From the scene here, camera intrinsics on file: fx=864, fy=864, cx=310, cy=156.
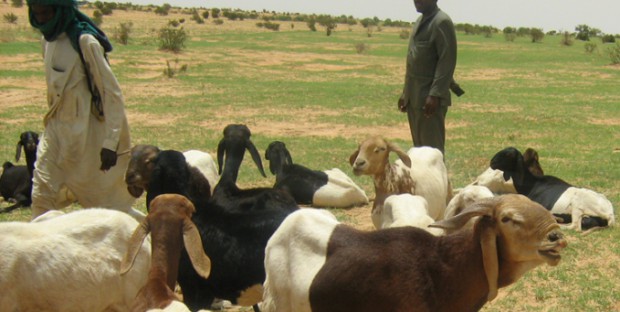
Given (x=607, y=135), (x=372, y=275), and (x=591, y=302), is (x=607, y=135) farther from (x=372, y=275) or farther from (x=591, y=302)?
(x=372, y=275)

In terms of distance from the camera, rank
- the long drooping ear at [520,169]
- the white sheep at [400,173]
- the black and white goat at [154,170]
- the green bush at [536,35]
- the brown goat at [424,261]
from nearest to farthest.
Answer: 1. the brown goat at [424,261]
2. the black and white goat at [154,170]
3. the white sheep at [400,173]
4. the long drooping ear at [520,169]
5. the green bush at [536,35]

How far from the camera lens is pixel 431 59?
9.67 meters

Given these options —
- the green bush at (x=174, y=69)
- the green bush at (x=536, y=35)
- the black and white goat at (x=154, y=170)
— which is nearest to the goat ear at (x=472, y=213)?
the black and white goat at (x=154, y=170)

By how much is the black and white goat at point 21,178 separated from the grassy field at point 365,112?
283 millimetres

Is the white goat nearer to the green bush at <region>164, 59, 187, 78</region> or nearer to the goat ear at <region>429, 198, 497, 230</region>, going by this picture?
the goat ear at <region>429, 198, 497, 230</region>

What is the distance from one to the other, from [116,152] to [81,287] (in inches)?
72.9

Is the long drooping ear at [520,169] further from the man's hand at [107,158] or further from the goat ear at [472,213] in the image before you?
Result: the goat ear at [472,213]

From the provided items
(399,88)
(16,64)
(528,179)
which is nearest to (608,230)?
(528,179)

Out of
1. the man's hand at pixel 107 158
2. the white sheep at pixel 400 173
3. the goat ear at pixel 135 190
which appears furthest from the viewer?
the white sheep at pixel 400 173

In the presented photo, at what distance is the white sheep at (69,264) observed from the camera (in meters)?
4.72

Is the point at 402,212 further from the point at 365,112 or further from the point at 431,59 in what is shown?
the point at 365,112

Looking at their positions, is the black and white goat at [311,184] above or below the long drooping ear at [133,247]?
below

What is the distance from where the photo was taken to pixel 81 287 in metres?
4.94

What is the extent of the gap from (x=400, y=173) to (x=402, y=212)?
1304 mm
